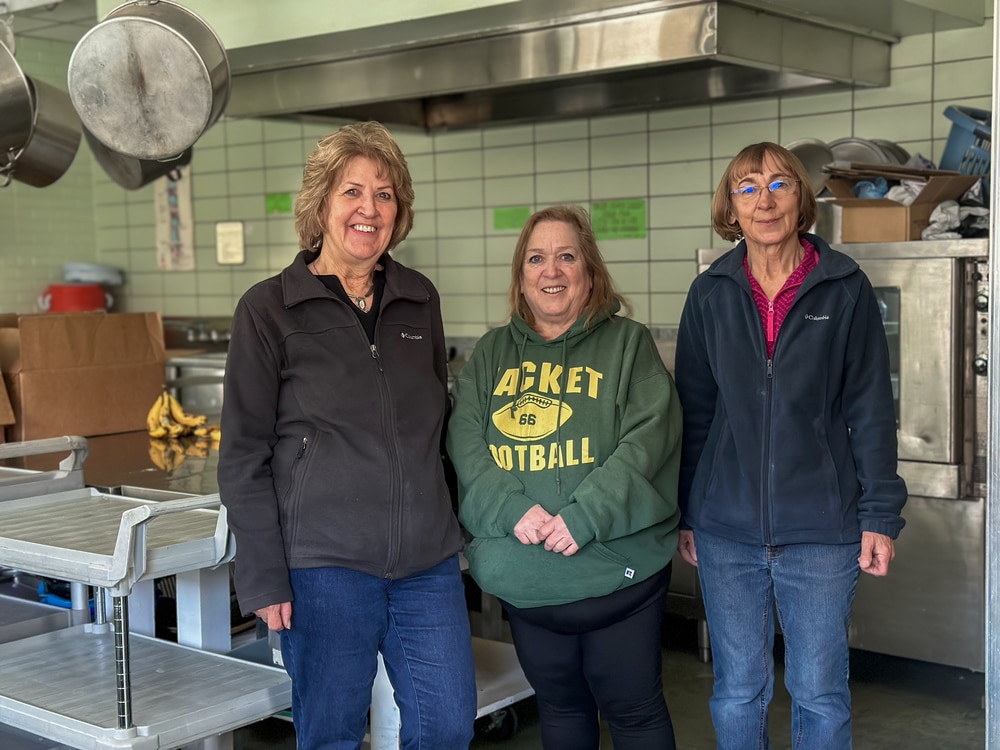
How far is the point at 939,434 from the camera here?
3109 mm

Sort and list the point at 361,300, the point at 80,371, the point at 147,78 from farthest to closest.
Answer: 1. the point at 80,371
2. the point at 147,78
3. the point at 361,300

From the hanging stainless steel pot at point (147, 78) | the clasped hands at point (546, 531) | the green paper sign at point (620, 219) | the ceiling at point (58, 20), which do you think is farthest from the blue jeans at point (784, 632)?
the ceiling at point (58, 20)

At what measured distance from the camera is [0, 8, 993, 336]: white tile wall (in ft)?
12.8

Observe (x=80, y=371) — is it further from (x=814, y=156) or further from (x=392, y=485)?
(x=814, y=156)

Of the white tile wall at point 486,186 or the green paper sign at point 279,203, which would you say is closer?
the white tile wall at point 486,186

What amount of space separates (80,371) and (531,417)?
5.40ft

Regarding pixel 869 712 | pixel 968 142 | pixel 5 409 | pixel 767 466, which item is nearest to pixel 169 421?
pixel 5 409

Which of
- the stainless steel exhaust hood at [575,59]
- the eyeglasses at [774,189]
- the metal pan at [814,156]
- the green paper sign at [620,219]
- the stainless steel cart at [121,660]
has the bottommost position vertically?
the stainless steel cart at [121,660]

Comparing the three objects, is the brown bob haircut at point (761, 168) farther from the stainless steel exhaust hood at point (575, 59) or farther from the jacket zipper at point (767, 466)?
the stainless steel exhaust hood at point (575, 59)

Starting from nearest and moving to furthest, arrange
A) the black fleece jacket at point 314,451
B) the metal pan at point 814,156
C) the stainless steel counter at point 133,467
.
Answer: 1. the black fleece jacket at point 314,451
2. the stainless steel counter at point 133,467
3. the metal pan at point 814,156

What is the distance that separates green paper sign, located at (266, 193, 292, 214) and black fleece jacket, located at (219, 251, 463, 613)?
400cm

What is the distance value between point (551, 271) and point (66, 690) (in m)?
1.21

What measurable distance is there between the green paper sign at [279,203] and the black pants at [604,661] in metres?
4.05

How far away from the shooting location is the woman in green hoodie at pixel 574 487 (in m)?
1.94
